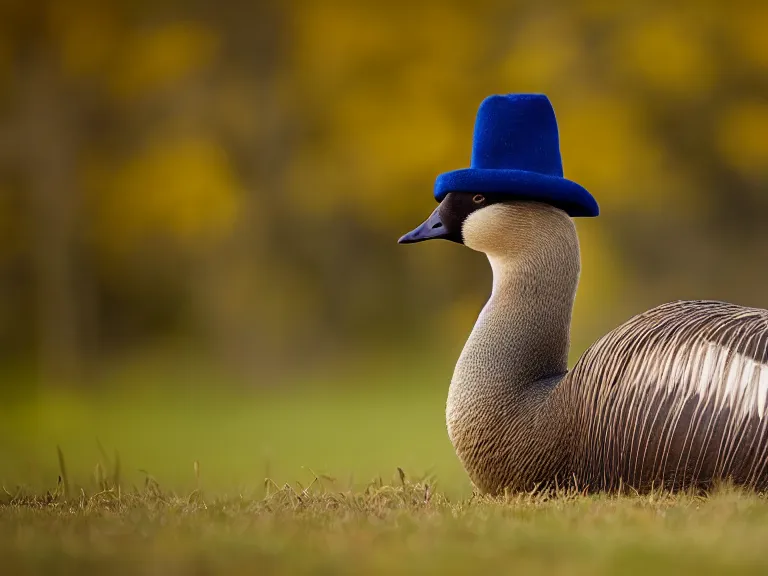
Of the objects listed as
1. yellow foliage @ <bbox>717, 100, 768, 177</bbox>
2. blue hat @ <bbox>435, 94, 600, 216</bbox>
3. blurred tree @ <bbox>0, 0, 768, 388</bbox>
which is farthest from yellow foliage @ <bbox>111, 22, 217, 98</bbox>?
blue hat @ <bbox>435, 94, 600, 216</bbox>

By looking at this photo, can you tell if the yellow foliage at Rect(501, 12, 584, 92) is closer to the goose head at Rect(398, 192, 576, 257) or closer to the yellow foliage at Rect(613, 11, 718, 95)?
the yellow foliage at Rect(613, 11, 718, 95)

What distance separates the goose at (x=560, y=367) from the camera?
13.6 feet

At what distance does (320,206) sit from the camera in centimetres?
1552

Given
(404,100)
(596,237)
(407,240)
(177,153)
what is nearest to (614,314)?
(596,237)

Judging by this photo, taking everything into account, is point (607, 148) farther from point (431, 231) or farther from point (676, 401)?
point (676, 401)

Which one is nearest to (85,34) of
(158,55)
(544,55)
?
(158,55)

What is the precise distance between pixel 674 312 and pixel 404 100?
995 centimetres

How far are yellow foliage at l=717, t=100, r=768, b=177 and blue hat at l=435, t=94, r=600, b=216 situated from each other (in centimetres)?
985

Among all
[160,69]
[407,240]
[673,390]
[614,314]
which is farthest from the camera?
[614,314]

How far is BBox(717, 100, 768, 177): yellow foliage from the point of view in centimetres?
1411

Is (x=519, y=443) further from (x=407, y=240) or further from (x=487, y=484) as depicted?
(x=407, y=240)

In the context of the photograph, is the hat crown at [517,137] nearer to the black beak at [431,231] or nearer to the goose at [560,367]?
the goose at [560,367]

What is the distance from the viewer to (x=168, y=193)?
13.6m

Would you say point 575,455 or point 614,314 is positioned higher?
point 575,455
